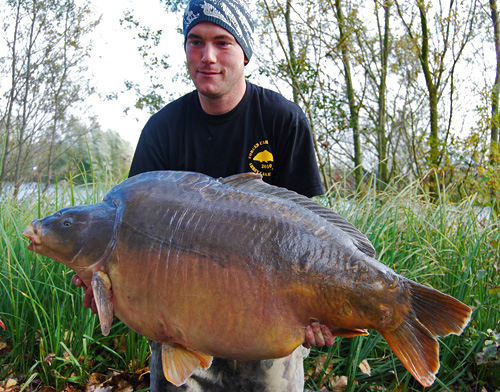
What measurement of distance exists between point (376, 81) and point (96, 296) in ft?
27.6

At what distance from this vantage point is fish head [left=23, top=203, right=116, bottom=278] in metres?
1.60

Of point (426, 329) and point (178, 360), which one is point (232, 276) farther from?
point (426, 329)

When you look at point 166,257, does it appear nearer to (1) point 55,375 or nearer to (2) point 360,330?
(2) point 360,330

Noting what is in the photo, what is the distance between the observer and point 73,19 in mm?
9969

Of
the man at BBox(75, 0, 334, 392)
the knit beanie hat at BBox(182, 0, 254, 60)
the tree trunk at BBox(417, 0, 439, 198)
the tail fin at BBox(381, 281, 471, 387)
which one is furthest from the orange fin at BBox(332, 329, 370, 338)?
the tree trunk at BBox(417, 0, 439, 198)

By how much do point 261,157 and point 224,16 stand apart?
0.77m

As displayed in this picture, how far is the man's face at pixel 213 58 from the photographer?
2.32 meters

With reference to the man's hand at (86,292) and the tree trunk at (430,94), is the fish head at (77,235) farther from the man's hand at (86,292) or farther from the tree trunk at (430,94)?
the tree trunk at (430,94)

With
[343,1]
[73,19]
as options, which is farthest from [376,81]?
[73,19]

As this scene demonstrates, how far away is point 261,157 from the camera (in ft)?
8.12

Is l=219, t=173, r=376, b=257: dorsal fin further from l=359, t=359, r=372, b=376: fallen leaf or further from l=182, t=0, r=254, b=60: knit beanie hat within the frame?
l=359, t=359, r=372, b=376: fallen leaf

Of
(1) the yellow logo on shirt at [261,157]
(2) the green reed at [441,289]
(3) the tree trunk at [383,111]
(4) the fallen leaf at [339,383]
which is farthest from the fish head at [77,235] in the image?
(3) the tree trunk at [383,111]

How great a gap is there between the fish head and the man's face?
973mm

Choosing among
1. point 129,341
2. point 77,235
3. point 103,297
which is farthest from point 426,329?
point 129,341
